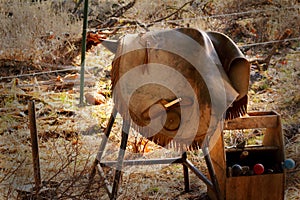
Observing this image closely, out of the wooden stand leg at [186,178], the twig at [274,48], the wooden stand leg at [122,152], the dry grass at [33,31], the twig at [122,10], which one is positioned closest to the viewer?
the wooden stand leg at [122,152]

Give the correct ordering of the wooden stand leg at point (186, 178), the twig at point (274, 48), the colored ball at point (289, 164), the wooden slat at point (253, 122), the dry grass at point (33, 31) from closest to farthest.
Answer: the colored ball at point (289, 164) → the wooden slat at point (253, 122) → the wooden stand leg at point (186, 178) → the dry grass at point (33, 31) → the twig at point (274, 48)

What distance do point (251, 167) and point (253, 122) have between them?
35 centimetres

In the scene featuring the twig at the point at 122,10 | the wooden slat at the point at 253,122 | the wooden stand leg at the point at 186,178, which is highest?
the twig at the point at 122,10

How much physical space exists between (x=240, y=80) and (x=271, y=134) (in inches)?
28.1

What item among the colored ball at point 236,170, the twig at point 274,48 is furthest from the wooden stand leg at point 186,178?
the twig at point 274,48

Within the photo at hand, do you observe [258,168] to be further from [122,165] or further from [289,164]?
[122,165]

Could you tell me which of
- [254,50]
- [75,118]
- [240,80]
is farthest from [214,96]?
[254,50]

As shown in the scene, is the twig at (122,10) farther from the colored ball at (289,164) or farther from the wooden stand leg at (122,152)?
the colored ball at (289,164)

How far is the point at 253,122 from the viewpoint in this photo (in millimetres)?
3312

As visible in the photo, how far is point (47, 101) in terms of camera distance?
498 centimetres

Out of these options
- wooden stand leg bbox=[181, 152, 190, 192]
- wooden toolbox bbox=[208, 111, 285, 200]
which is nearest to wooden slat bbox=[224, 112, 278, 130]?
wooden toolbox bbox=[208, 111, 285, 200]

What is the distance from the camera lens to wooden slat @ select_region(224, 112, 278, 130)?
10.8ft

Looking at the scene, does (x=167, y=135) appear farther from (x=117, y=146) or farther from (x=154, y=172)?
(x=117, y=146)

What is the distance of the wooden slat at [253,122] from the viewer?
10.8ft
